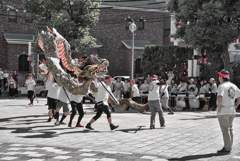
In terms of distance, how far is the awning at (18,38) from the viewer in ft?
102

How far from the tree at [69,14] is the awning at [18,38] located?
905cm

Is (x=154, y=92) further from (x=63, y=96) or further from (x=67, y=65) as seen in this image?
(x=63, y=96)

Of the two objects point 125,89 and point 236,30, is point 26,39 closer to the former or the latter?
point 125,89

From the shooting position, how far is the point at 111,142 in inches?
305

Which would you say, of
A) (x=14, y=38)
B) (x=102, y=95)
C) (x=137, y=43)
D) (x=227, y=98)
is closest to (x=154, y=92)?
(x=102, y=95)

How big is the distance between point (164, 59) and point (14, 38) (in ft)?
57.3

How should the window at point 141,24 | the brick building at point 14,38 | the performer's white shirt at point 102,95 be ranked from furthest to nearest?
the window at point 141,24, the brick building at point 14,38, the performer's white shirt at point 102,95

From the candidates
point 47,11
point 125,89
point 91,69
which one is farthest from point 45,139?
point 47,11

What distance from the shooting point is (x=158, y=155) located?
6438 millimetres

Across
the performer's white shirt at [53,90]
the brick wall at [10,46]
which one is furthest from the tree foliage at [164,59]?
the brick wall at [10,46]

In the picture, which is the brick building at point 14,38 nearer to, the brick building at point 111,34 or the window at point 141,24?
the brick building at point 111,34

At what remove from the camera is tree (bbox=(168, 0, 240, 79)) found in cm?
1802

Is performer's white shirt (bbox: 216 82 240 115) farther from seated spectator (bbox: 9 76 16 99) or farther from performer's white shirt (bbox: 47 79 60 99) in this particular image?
seated spectator (bbox: 9 76 16 99)

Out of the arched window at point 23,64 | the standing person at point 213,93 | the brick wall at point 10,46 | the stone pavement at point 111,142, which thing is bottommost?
the stone pavement at point 111,142
